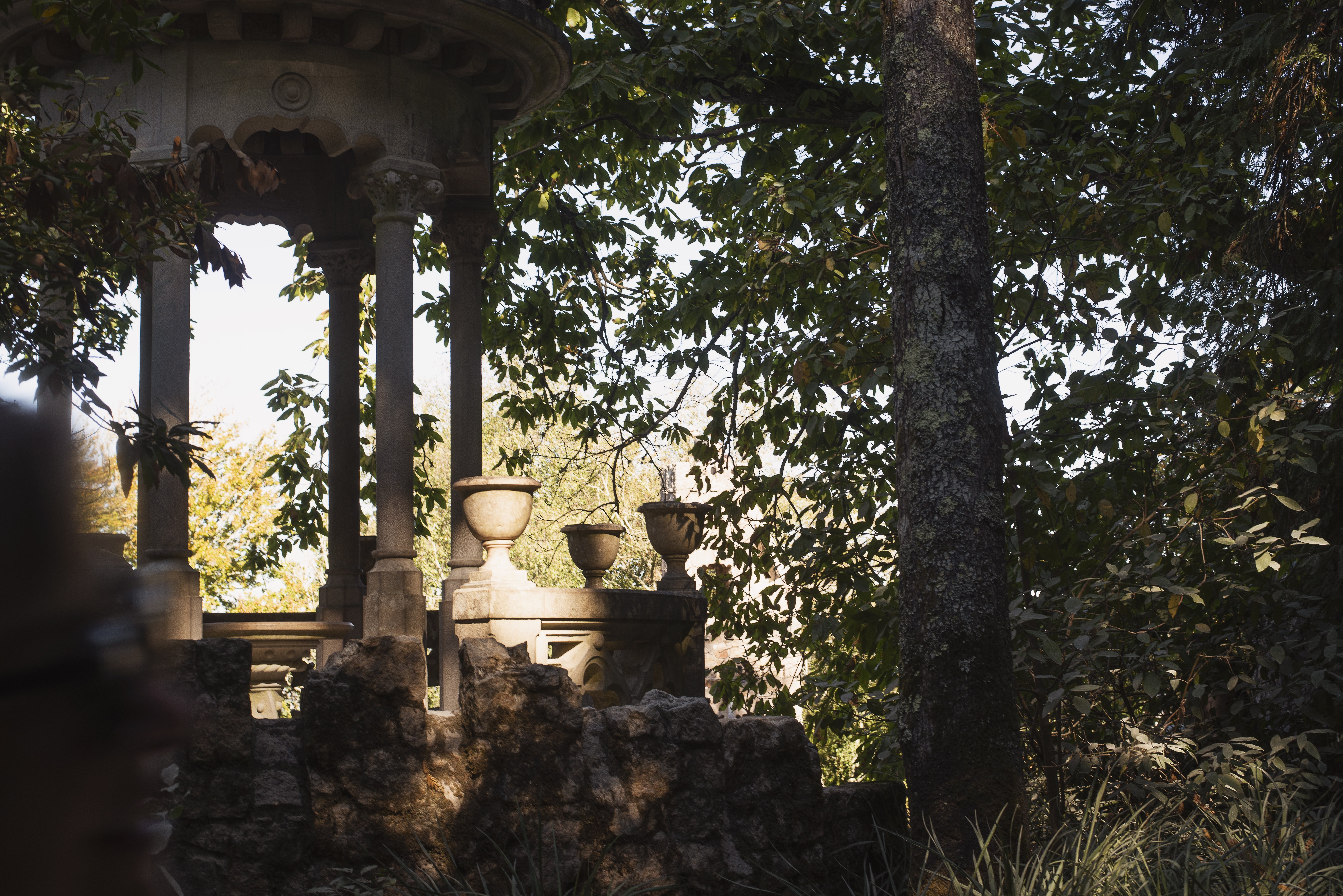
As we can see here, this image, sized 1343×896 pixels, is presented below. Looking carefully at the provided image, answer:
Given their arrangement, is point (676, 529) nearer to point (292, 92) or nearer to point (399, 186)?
point (399, 186)

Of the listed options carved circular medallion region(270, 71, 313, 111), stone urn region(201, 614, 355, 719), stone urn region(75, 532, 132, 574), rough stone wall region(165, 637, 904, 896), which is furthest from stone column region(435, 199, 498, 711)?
stone urn region(75, 532, 132, 574)

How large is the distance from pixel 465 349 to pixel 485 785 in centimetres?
590

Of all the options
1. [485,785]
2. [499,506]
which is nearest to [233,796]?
[485,785]

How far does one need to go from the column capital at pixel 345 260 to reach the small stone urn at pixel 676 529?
3.80 metres

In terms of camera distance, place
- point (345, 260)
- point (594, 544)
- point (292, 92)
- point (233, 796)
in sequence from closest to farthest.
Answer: point (233, 796), point (292, 92), point (594, 544), point (345, 260)

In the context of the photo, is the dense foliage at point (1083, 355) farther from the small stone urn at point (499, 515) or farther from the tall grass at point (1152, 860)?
the small stone urn at point (499, 515)

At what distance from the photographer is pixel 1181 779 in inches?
209

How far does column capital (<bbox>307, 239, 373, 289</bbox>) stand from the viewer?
10.9 meters

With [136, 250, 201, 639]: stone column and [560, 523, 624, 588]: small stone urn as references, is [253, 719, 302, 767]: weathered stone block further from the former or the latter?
[560, 523, 624, 588]: small stone urn

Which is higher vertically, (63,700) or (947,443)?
(947,443)

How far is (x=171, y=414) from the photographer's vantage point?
743cm

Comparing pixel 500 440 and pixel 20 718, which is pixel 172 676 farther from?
pixel 500 440

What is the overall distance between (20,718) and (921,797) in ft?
12.5

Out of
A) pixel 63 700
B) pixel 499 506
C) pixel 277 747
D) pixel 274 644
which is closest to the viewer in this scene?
pixel 63 700
